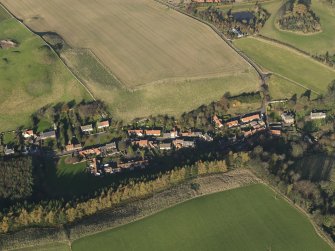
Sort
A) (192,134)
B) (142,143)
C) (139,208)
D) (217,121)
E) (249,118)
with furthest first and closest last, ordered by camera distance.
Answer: (249,118), (217,121), (192,134), (142,143), (139,208)

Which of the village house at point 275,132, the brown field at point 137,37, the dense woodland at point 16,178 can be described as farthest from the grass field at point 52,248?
the village house at point 275,132

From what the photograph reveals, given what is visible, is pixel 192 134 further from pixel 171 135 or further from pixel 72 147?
pixel 72 147

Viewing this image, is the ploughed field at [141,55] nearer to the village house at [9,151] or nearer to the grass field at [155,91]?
the grass field at [155,91]

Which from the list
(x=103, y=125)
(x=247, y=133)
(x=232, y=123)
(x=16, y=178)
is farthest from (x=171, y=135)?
(x=16, y=178)

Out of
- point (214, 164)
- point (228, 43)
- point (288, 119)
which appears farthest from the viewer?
point (228, 43)

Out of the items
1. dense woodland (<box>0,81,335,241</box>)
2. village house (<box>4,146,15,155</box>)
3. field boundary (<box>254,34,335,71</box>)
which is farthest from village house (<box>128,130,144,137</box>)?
field boundary (<box>254,34,335,71</box>)

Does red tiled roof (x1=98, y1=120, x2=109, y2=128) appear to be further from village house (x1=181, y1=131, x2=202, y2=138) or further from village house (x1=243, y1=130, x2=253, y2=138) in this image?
village house (x1=243, y1=130, x2=253, y2=138)
